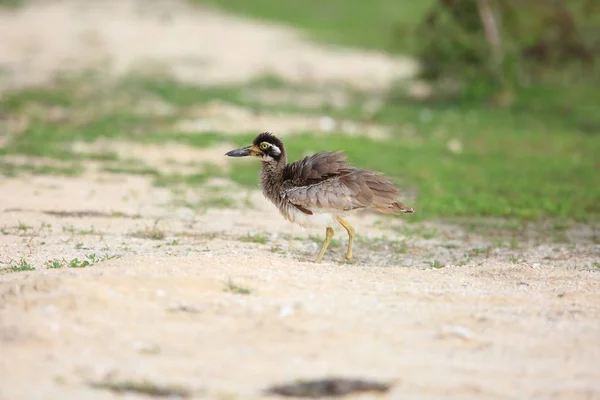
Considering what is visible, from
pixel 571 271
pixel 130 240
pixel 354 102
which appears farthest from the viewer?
pixel 354 102

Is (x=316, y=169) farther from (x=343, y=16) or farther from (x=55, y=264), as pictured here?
(x=343, y=16)

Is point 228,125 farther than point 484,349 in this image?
Yes

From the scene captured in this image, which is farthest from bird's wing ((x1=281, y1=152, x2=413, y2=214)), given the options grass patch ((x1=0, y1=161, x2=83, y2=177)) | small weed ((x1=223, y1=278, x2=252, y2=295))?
grass patch ((x1=0, y1=161, x2=83, y2=177))

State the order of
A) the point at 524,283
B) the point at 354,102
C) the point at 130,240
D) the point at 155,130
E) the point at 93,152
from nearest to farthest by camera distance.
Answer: the point at 524,283, the point at 130,240, the point at 93,152, the point at 155,130, the point at 354,102

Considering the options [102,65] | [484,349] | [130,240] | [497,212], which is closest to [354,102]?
[102,65]

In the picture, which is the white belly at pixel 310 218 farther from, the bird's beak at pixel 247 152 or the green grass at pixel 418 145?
the green grass at pixel 418 145

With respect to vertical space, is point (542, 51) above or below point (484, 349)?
above

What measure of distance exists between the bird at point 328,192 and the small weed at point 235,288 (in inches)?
70.7

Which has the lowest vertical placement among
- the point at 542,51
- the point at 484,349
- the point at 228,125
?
the point at 484,349

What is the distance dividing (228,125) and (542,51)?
7.76 metres

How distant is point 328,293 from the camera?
7.02 metres

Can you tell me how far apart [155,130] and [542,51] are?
893 centimetres

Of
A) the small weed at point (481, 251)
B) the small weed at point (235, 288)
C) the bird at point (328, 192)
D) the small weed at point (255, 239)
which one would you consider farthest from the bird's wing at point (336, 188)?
the small weed at point (235, 288)

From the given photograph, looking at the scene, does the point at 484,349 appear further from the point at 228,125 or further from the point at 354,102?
the point at 354,102
